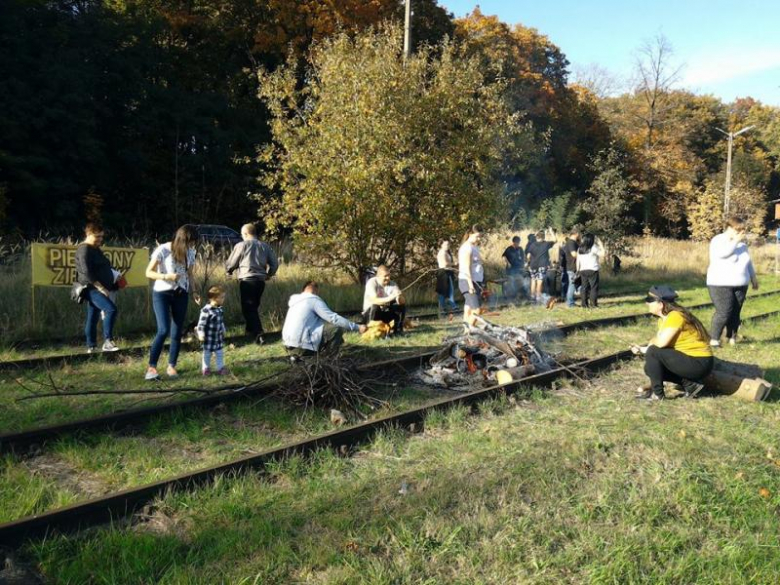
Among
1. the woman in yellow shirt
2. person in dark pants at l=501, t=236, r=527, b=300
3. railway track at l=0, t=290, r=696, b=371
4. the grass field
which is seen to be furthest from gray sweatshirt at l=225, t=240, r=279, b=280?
person in dark pants at l=501, t=236, r=527, b=300

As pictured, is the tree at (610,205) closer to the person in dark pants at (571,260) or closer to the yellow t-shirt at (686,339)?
the person in dark pants at (571,260)

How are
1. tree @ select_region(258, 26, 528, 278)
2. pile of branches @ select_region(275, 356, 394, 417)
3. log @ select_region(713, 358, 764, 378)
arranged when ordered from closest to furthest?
pile of branches @ select_region(275, 356, 394, 417)
log @ select_region(713, 358, 764, 378)
tree @ select_region(258, 26, 528, 278)

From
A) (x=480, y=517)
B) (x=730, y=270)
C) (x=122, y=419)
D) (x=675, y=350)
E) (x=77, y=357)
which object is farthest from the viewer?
(x=730, y=270)

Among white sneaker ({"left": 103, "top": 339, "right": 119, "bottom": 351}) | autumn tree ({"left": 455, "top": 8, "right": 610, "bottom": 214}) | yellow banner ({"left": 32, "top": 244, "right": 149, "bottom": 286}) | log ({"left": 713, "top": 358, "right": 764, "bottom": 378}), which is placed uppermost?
autumn tree ({"left": 455, "top": 8, "right": 610, "bottom": 214})

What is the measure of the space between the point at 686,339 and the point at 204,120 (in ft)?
91.1

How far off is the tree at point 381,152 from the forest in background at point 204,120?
0.98 feet

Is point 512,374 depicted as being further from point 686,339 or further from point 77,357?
point 77,357

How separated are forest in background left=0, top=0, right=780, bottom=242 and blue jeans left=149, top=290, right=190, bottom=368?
830 cm

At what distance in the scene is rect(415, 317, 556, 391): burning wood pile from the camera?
26.0 ft

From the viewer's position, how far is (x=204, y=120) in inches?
1211

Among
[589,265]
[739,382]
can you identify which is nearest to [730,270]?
[739,382]

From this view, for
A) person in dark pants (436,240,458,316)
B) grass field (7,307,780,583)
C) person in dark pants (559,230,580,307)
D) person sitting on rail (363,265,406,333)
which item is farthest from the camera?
person in dark pants (559,230,580,307)

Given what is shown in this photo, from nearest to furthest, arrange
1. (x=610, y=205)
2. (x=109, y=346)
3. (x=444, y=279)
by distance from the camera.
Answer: (x=109, y=346) < (x=444, y=279) < (x=610, y=205)

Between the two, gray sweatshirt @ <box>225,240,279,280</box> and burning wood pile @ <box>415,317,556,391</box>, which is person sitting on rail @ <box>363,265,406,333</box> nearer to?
gray sweatshirt @ <box>225,240,279,280</box>
